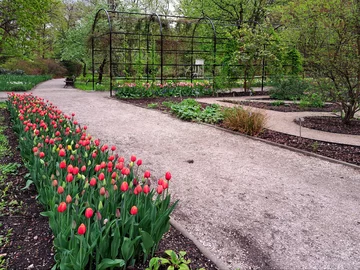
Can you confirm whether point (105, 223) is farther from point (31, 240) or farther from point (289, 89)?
point (289, 89)

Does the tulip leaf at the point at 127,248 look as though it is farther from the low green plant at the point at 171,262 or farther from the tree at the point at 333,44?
the tree at the point at 333,44

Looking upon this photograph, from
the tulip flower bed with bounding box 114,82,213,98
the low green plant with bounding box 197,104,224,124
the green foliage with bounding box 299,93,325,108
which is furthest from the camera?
the tulip flower bed with bounding box 114,82,213,98

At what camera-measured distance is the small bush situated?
6812 millimetres

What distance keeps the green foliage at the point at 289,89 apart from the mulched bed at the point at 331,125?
214 inches

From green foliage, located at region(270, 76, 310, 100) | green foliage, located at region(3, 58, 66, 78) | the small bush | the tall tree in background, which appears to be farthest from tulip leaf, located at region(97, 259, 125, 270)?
green foliage, located at region(3, 58, 66, 78)

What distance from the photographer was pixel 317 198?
3559 mm

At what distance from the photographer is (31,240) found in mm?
2330

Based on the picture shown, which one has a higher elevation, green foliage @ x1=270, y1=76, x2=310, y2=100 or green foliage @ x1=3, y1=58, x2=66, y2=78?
green foliage @ x1=3, y1=58, x2=66, y2=78

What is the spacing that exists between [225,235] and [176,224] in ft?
1.40

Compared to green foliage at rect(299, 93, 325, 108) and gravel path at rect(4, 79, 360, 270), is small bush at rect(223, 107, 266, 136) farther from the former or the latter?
green foliage at rect(299, 93, 325, 108)

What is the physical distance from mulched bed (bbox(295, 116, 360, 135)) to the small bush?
1.58 meters

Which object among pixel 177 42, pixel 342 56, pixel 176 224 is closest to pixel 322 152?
pixel 342 56

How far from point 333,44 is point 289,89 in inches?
293

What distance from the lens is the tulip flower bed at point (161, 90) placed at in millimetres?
13930
